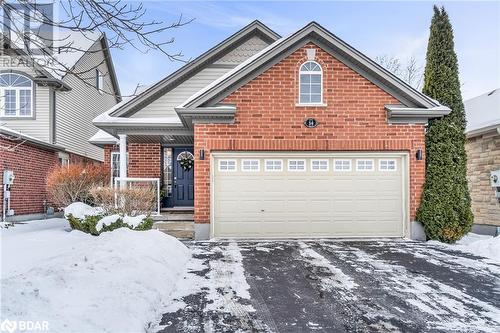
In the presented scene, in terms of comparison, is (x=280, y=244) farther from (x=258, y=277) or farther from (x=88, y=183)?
(x=88, y=183)

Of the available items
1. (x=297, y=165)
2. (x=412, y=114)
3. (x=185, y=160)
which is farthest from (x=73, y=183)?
(x=412, y=114)

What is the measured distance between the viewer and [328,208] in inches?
403

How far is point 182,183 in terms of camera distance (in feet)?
43.7

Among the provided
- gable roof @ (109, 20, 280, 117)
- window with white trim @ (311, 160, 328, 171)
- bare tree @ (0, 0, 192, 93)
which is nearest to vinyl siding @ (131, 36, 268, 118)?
gable roof @ (109, 20, 280, 117)

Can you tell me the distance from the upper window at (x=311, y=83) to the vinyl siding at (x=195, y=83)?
398 cm

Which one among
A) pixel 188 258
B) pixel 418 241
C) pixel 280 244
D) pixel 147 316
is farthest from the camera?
pixel 418 241

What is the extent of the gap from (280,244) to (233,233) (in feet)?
4.65

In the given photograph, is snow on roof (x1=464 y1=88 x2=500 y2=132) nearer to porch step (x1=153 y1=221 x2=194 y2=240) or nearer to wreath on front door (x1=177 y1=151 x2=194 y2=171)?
porch step (x1=153 y1=221 x2=194 y2=240)

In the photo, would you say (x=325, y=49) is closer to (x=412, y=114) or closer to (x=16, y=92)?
(x=412, y=114)

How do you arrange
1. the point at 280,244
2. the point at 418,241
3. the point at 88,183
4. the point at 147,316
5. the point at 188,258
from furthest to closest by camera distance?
the point at 88,183 < the point at 418,241 < the point at 280,244 < the point at 188,258 < the point at 147,316

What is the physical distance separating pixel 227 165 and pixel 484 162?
8103 mm

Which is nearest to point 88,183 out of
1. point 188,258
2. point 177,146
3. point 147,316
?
point 177,146

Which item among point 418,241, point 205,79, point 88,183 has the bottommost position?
point 418,241

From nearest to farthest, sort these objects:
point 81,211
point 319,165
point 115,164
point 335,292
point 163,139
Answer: point 335,292 → point 319,165 → point 81,211 → point 163,139 → point 115,164
